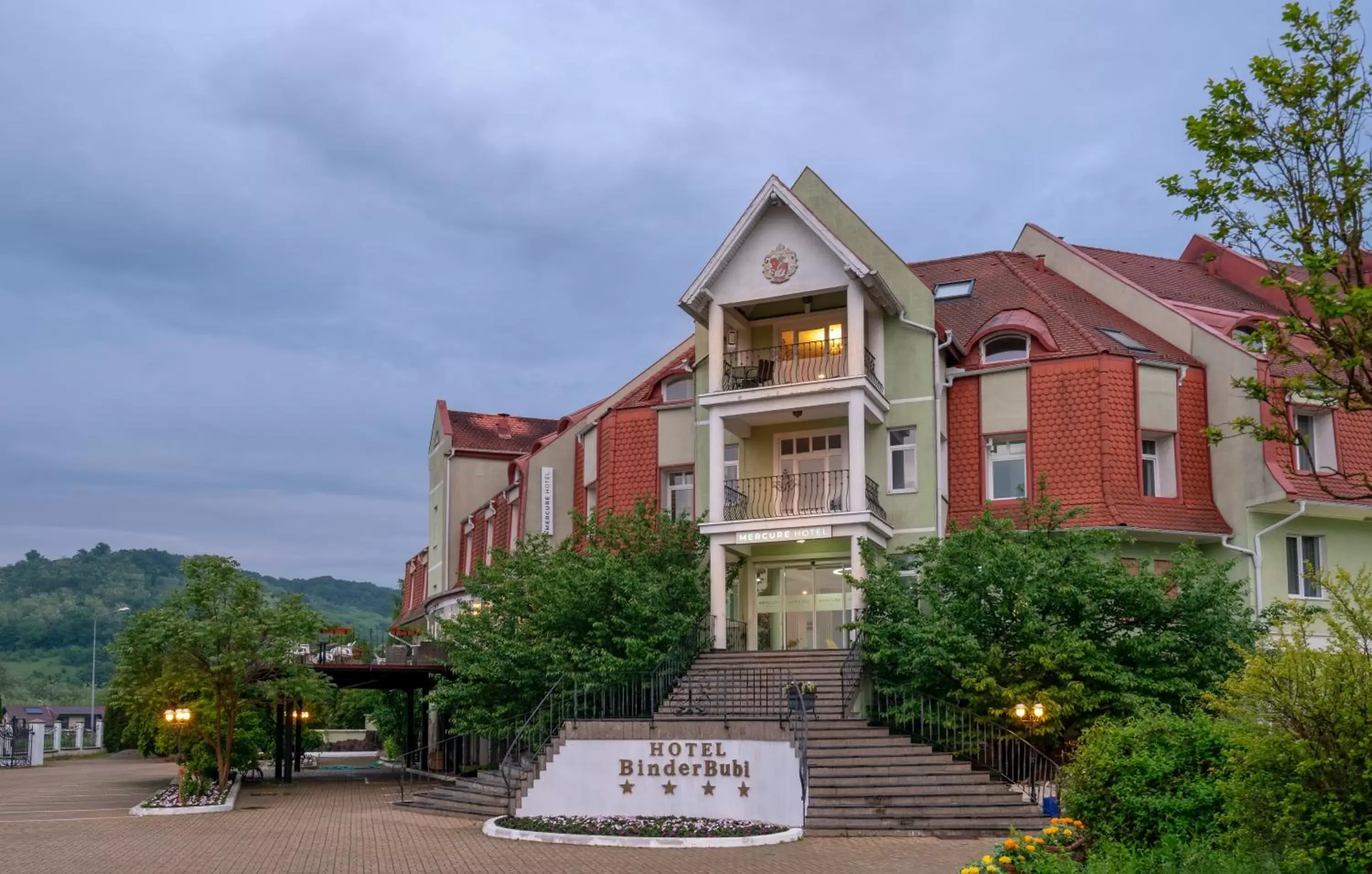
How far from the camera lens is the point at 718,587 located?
29.3 metres

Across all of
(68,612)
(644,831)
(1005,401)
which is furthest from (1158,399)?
(68,612)

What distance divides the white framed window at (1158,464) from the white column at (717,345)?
923cm

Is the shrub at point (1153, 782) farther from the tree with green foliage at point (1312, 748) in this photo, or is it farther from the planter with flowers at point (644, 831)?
the planter with flowers at point (644, 831)

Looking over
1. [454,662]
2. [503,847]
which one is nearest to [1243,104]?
[503,847]

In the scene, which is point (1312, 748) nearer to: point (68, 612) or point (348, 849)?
point (348, 849)

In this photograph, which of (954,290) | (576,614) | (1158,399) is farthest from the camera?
(954,290)

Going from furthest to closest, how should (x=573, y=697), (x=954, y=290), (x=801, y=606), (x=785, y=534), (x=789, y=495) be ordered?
(x=954, y=290) < (x=801, y=606) < (x=789, y=495) < (x=785, y=534) < (x=573, y=697)

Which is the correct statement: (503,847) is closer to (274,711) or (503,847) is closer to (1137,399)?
(1137,399)

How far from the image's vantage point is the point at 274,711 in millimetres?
38406

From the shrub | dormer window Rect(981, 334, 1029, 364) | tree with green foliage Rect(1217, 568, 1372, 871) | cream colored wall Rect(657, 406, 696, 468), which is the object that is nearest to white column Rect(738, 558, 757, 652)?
cream colored wall Rect(657, 406, 696, 468)

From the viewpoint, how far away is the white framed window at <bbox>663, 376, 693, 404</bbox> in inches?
1361

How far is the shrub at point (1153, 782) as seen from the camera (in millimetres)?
14625

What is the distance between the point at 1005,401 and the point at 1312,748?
1881 cm

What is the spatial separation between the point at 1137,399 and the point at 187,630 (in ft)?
68.3
